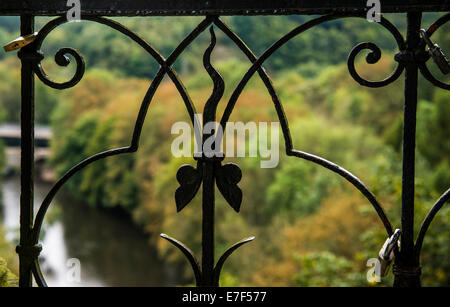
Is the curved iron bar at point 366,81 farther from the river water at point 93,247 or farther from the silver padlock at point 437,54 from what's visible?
the river water at point 93,247

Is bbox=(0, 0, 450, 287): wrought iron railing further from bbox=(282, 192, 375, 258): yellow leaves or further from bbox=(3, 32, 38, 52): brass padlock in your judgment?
bbox=(282, 192, 375, 258): yellow leaves

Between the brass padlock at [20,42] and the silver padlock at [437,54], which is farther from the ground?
the brass padlock at [20,42]

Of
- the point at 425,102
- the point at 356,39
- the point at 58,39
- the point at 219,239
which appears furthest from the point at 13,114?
the point at 425,102

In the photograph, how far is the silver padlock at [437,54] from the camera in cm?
95

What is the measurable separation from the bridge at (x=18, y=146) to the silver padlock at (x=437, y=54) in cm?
2500

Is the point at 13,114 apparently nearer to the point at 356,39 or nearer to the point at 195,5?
the point at 356,39

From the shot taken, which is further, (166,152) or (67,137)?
(67,137)

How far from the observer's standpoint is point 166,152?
2144cm

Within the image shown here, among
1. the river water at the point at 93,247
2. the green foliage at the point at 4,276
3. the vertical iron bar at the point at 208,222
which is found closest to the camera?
the vertical iron bar at the point at 208,222

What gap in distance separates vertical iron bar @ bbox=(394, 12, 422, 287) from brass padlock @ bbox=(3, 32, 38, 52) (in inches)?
27.8

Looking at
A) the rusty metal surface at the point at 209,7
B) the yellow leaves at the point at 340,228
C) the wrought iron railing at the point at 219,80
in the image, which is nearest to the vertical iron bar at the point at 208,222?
the wrought iron railing at the point at 219,80

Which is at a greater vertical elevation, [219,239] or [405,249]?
[405,249]
